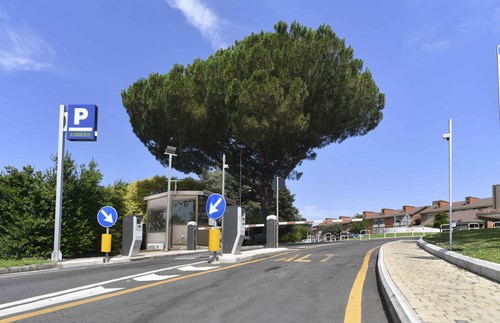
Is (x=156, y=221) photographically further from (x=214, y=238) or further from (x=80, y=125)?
(x=214, y=238)

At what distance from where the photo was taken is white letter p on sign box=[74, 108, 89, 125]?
16.0 m

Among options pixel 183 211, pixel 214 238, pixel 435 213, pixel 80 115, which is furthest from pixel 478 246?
pixel 435 213

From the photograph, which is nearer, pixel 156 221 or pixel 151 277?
pixel 151 277

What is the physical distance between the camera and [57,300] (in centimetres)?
654

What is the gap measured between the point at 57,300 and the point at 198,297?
206 centimetres

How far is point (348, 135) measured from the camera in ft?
112

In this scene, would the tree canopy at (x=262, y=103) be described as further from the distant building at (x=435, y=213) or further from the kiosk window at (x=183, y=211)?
the distant building at (x=435, y=213)

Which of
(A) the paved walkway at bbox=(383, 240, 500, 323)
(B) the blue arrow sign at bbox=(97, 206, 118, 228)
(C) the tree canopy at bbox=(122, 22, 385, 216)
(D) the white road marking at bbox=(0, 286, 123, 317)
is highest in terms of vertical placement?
(C) the tree canopy at bbox=(122, 22, 385, 216)

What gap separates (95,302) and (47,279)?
3.59m

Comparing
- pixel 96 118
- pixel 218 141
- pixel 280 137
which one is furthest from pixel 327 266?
pixel 218 141

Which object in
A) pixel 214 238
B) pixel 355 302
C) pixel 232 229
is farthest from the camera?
pixel 232 229

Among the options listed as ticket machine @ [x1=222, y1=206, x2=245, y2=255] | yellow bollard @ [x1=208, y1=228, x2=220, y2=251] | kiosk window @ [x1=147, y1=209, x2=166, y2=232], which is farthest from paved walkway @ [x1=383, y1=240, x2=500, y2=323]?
kiosk window @ [x1=147, y1=209, x2=166, y2=232]

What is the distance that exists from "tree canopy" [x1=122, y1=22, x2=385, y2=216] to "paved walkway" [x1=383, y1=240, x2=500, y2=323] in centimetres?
1904

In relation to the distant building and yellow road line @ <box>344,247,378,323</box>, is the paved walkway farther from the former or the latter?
the distant building
